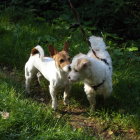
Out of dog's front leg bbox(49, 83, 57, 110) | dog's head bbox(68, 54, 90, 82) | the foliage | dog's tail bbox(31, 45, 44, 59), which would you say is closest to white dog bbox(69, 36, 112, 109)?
dog's head bbox(68, 54, 90, 82)

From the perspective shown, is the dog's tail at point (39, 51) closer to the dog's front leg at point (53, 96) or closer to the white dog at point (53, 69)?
the white dog at point (53, 69)

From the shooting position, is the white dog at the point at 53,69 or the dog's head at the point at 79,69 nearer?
the dog's head at the point at 79,69

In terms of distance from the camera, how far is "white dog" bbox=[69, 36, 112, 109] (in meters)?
4.73

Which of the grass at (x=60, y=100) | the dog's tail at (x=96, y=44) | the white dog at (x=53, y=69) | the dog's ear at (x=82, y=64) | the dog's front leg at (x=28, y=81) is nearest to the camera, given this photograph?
the grass at (x=60, y=100)

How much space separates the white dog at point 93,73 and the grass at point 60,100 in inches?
12.7

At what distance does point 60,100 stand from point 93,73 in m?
1.03

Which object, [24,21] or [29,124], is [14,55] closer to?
[24,21]

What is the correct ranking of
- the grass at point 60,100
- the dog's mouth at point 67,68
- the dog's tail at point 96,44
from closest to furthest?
the grass at point 60,100 → the dog's mouth at point 67,68 → the dog's tail at point 96,44

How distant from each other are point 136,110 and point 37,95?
65.5 inches

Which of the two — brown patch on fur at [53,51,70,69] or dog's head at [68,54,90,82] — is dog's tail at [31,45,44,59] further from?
dog's head at [68,54,90,82]

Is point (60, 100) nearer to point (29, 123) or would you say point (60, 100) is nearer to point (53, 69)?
point (53, 69)

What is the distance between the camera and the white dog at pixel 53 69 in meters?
4.91

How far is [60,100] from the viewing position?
18.5 ft

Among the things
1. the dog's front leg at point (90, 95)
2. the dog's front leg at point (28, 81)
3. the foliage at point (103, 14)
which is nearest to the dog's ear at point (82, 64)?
the dog's front leg at point (90, 95)
